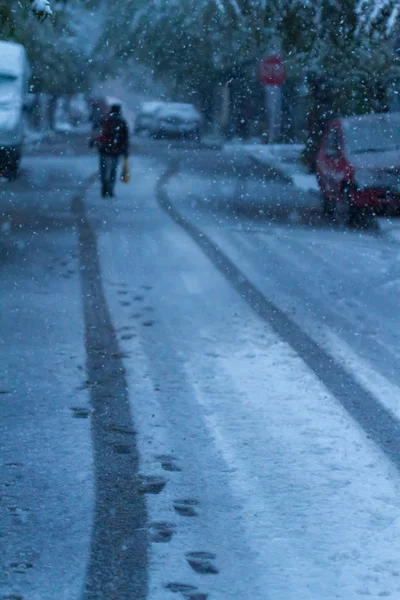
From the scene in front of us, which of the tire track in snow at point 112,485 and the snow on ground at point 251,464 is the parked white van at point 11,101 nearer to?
the snow on ground at point 251,464

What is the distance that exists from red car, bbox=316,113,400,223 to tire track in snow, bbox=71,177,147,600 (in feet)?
28.9

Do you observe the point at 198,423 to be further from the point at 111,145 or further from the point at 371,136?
the point at 111,145

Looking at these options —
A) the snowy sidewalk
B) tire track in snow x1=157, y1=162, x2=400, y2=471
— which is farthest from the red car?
tire track in snow x1=157, y1=162, x2=400, y2=471

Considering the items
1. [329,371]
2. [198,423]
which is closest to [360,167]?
[329,371]

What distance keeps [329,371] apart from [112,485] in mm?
2567

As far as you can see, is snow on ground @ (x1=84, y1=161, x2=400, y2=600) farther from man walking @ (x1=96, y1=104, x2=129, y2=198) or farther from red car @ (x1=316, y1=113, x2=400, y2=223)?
man walking @ (x1=96, y1=104, x2=129, y2=198)

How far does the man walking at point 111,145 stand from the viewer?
20.6 meters

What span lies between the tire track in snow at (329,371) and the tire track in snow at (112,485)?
125 centimetres

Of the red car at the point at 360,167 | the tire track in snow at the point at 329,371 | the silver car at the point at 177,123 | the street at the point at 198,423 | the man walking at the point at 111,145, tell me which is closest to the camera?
the street at the point at 198,423

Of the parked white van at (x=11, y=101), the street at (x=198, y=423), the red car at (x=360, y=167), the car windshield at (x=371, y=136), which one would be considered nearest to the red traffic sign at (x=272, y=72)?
the parked white van at (x=11, y=101)

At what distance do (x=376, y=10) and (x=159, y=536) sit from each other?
17.6 m

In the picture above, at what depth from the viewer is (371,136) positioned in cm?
1866

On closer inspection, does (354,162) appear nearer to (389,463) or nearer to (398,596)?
(389,463)

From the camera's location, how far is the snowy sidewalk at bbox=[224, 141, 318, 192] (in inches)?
1011
